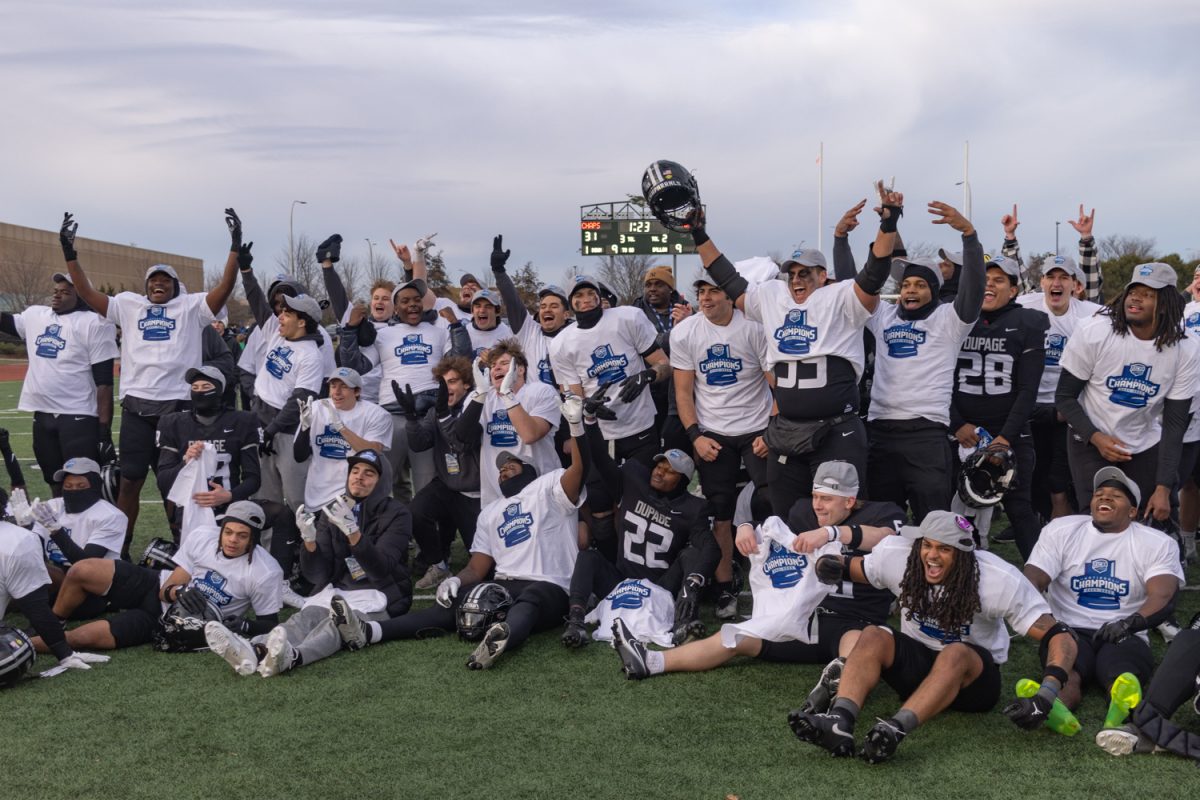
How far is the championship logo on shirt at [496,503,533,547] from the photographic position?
20.6 feet

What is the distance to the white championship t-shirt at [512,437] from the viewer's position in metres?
6.95

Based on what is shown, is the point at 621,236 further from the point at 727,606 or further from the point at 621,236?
the point at 727,606

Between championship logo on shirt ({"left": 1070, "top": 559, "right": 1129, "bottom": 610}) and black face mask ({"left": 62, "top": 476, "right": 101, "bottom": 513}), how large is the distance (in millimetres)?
5692

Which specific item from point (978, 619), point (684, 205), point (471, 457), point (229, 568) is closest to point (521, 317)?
point (471, 457)

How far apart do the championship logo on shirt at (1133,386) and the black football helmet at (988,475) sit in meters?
0.65

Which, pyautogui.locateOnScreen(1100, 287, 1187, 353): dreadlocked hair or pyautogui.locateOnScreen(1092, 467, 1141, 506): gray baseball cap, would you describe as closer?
pyautogui.locateOnScreen(1092, 467, 1141, 506): gray baseball cap

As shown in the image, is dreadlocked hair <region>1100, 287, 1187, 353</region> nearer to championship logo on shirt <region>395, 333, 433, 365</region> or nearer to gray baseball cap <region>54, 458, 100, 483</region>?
championship logo on shirt <region>395, 333, 433, 365</region>

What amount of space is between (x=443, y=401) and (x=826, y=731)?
13.4 ft

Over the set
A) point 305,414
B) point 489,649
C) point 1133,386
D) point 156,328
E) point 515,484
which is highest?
point 156,328

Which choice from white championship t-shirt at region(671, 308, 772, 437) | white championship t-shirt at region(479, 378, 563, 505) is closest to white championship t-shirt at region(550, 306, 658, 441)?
white championship t-shirt at region(479, 378, 563, 505)

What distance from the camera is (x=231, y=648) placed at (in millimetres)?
5297

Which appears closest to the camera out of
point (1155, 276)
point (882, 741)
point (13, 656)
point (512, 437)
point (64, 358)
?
point (882, 741)

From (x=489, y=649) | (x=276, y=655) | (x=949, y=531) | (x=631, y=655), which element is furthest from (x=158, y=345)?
(x=949, y=531)

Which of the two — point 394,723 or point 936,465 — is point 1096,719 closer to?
point 936,465
